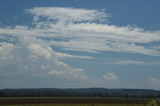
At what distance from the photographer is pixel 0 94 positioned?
132m

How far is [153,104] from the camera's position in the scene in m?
33.1

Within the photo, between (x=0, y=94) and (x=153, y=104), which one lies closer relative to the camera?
(x=153, y=104)

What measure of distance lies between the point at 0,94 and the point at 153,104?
109 m
